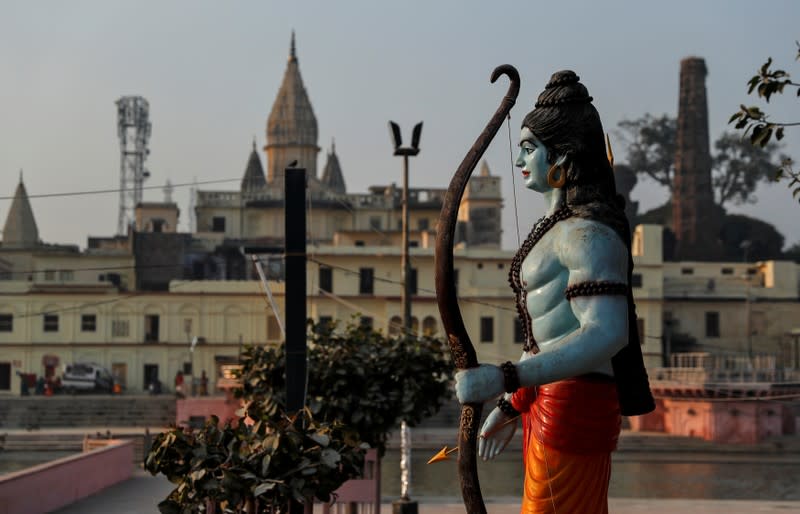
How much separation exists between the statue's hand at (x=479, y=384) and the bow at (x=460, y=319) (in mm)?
56

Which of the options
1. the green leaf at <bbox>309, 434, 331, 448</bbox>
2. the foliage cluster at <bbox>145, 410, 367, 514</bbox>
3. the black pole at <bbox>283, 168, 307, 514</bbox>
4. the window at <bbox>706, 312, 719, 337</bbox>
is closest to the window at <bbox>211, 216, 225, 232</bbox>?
the window at <bbox>706, 312, 719, 337</bbox>

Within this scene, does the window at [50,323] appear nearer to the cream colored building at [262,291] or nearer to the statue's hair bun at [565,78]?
the cream colored building at [262,291]

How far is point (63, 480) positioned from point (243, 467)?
9880 millimetres

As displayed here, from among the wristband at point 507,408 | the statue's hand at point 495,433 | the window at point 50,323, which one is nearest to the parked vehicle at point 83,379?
the window at point 50,323

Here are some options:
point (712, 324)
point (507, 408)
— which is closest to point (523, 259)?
point (507, 408)

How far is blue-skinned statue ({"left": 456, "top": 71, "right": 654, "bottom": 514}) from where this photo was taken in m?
4.76

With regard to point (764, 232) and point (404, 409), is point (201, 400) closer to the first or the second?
point (404, 409)

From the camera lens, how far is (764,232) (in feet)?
209

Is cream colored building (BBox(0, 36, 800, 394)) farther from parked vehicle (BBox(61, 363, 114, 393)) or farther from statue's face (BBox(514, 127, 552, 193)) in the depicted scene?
statue's face (BBox(514, 127, 552, 193))

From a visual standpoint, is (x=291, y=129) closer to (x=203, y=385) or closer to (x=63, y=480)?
(x=203, y=385)

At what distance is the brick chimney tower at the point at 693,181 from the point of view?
6141 cm

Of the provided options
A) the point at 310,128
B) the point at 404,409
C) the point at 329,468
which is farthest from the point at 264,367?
the point at 310,128

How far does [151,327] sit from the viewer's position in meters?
46.8

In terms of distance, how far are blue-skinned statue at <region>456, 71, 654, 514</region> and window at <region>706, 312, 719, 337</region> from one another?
152 ft
